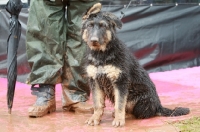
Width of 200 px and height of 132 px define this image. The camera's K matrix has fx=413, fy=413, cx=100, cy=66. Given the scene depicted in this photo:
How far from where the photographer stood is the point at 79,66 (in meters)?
3.98

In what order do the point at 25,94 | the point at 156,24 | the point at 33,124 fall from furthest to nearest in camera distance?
the point at 156,24 → the point at 25,94 → the point at 33,124

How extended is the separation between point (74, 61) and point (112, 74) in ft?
2.32

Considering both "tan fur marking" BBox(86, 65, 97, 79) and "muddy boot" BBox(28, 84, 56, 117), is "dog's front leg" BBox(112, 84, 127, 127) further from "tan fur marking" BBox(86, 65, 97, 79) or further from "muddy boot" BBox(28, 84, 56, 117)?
"muddy boot" BBox(28, 84, 56, 117)

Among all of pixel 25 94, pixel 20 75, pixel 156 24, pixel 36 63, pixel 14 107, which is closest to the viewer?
pixel 36 63

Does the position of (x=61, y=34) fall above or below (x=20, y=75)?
above

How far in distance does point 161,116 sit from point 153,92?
0.73 feet

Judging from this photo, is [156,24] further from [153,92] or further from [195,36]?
[153,92]

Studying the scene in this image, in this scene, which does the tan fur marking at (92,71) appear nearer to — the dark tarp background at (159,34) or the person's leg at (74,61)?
the person's leg at (74,61)

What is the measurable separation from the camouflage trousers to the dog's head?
1.69ft

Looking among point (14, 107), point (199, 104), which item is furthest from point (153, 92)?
point (14, 107)

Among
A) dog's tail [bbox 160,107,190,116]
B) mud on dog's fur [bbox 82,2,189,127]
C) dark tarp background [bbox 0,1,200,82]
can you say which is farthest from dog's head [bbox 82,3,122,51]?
dark tarp background [bbox 0,1,200,82]

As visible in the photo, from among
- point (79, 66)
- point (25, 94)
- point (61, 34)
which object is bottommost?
point (25, 94)

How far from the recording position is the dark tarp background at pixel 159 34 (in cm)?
627

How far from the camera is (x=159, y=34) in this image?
6.41 metres
